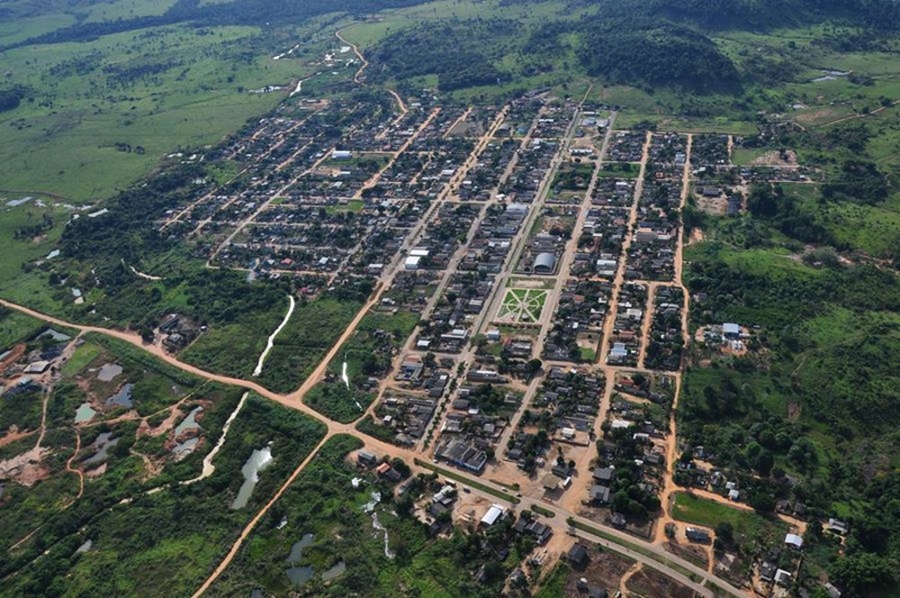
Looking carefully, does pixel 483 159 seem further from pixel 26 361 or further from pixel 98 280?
pixel 26 361

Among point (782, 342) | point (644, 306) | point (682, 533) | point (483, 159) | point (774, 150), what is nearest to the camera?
point (682, 533)

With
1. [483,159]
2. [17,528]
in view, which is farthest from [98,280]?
[483,159]

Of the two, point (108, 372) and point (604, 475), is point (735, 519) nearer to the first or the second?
point (604, 475)

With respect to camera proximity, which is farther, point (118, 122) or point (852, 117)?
point (118, 122)

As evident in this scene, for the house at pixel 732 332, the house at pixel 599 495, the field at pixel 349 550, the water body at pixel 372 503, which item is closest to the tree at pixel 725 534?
the house at pixel 599 495

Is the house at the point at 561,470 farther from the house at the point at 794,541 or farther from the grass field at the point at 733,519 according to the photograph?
the house at the point at 794,541

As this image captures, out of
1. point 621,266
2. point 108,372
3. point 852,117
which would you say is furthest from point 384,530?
point 852,117

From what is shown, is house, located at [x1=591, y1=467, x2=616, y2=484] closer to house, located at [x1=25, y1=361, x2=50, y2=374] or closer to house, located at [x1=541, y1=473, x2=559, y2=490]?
house, located at [x1=541, y1=473, x2=559, y2=490]
